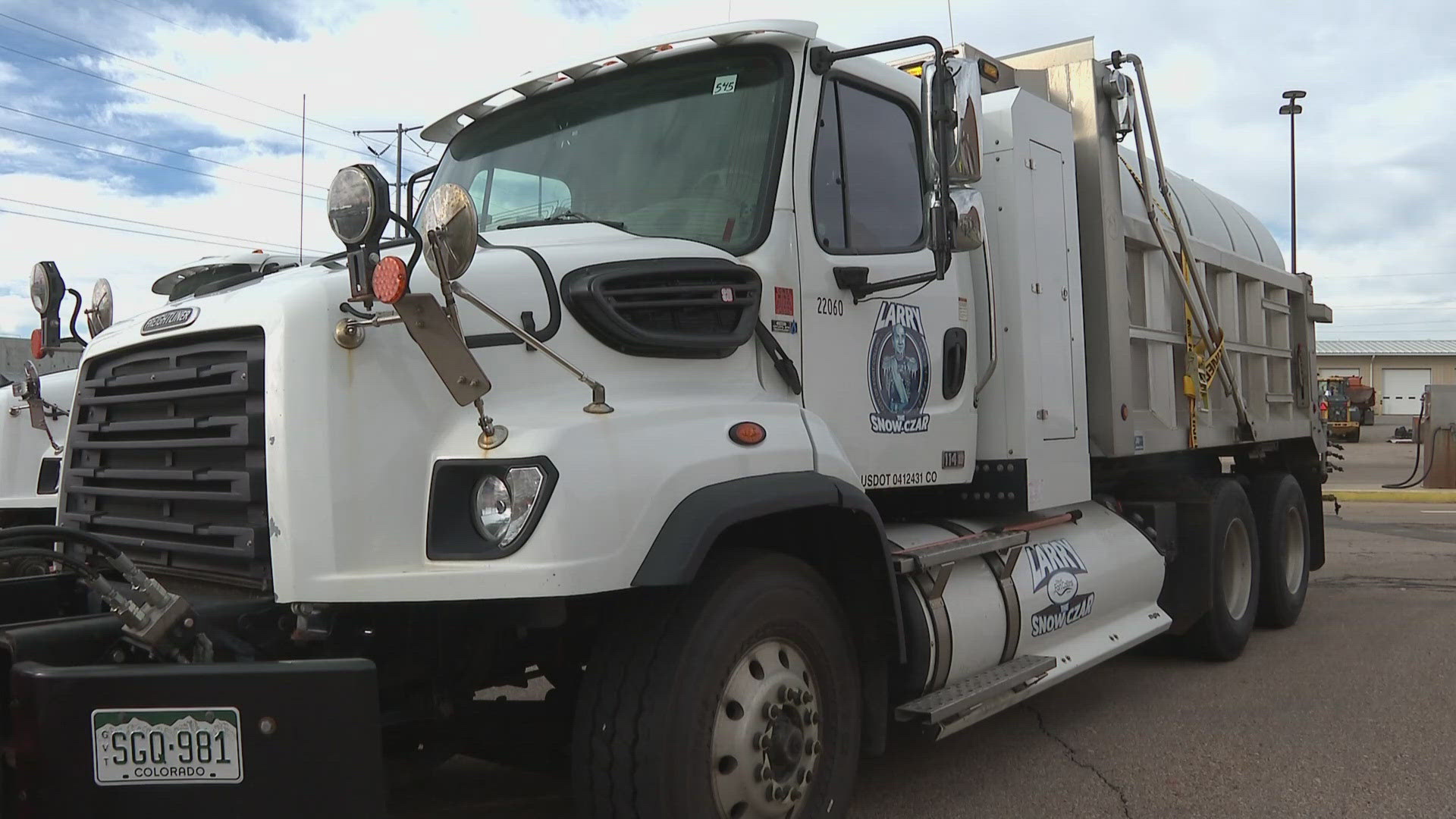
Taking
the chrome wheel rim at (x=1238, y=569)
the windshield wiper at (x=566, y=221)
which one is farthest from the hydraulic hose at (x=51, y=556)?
the chrome wheel rim at (x=1238, y=569)

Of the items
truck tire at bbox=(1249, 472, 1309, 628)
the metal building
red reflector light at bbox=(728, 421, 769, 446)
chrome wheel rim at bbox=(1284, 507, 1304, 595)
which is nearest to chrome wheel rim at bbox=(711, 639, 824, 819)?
red reflector light at bbox=(728, 421, 769, 446)

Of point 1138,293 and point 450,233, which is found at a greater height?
point 1138,293

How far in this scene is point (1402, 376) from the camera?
2250 inches

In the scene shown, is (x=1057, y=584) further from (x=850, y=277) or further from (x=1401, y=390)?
(x=1401, y=390)

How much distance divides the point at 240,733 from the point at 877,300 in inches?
102

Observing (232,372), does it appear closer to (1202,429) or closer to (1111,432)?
(1111,432)

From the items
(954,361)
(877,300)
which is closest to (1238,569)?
(954,361)

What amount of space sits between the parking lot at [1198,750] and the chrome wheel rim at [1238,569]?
32cm

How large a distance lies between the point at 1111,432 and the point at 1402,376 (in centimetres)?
5986

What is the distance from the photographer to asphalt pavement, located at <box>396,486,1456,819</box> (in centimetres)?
432

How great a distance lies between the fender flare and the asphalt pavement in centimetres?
117

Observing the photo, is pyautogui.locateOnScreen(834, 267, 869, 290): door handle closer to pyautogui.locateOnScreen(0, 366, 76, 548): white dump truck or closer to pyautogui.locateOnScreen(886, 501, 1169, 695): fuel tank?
pyautogui.locateOnScreen(886, 501, 1169, 695): fuel tank

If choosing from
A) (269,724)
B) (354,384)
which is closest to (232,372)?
(354,384)

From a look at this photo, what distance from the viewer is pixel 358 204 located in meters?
2.83
